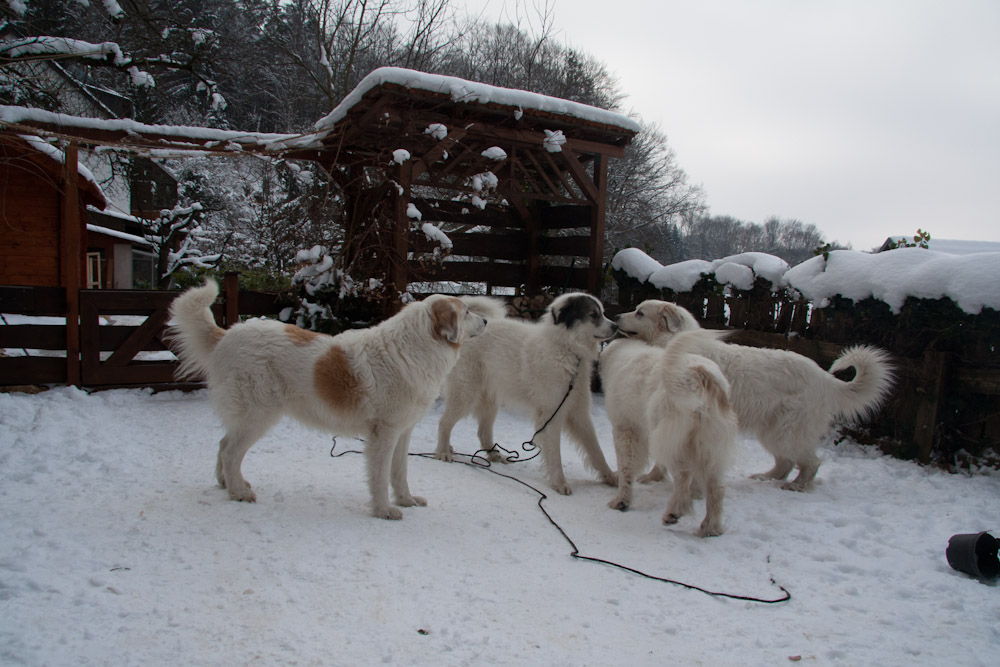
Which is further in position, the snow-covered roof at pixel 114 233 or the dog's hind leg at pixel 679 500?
the snow-covered roof at pixel 114 233

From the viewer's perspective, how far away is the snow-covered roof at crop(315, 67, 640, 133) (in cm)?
723

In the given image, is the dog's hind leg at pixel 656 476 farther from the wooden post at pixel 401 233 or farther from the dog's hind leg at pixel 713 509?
the wooden post at pixel 401 233

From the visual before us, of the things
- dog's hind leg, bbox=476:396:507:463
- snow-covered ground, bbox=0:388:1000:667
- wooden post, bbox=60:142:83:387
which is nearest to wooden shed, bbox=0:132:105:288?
wooden post, bbox=60:142:83:387

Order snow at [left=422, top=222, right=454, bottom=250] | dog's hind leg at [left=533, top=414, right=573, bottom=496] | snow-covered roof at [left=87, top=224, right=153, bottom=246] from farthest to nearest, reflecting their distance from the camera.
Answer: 1. snow-covered roof at [left=87, top=224, right=153, bottom=246]
2. snow at [left=422, top=222, right=454, bottom=250]
3. dog's hind leg at [left=533, top=414, right=573, bottom=496]

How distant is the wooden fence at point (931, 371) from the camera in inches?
201

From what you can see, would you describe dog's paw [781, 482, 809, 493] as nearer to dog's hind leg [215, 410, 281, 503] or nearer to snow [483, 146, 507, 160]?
dog's hind leg [215, 410, 281, 503]

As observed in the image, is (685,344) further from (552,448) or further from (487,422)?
(487,422)

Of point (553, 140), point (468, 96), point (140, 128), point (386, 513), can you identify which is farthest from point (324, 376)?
point (140, 128)

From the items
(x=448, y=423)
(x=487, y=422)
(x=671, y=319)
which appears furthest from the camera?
(x=487, y=422)

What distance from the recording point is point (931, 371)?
528 cm

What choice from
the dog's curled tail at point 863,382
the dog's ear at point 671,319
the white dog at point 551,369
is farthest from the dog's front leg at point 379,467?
the dog's curled tail at point 863,382

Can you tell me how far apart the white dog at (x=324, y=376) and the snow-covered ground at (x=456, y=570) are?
0.49 m

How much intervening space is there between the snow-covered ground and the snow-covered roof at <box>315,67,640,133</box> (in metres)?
4.91

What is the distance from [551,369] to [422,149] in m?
4.53
